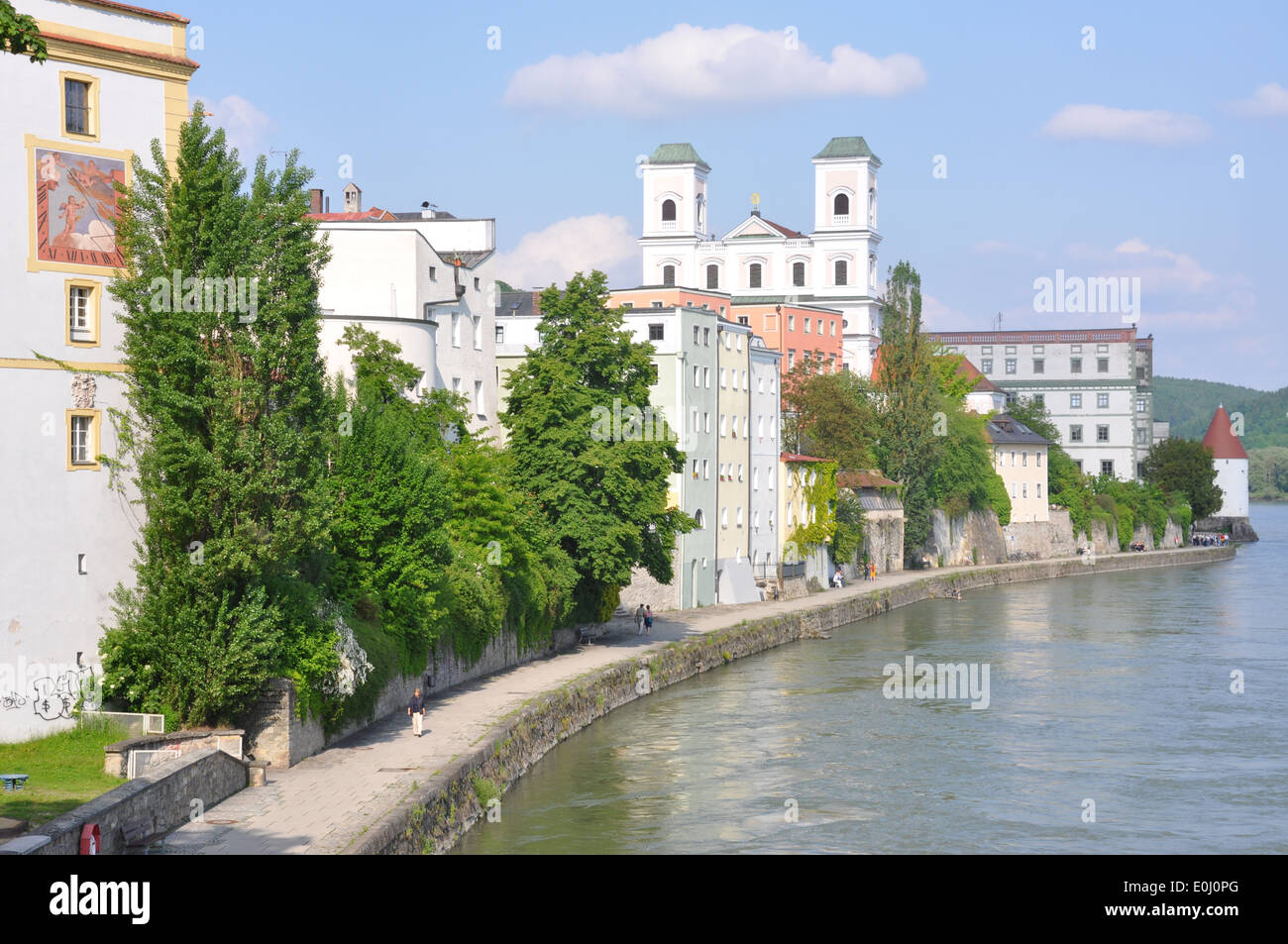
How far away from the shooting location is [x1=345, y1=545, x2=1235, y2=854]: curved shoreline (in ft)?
77.6

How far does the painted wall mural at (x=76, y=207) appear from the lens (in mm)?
26797

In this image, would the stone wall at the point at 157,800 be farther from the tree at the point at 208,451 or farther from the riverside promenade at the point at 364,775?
A: the tree at the point at 208,451

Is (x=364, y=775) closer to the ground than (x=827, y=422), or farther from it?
closer to the ground

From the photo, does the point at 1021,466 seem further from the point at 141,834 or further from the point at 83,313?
the point at 141,834

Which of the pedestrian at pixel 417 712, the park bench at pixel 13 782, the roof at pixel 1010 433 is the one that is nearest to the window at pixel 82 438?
the park bench at pixel 13 782

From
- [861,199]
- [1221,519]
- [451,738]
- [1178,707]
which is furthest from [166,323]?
[1221,519]

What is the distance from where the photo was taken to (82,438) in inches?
1072

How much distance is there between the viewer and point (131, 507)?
2770 cm

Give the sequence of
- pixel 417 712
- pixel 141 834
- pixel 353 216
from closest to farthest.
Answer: pixel 141 834 < pixel 417 712 < pixel 353 216

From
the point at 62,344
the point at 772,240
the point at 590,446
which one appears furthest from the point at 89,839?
the point at 772,240

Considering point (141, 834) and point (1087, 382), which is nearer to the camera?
point (141, 834)

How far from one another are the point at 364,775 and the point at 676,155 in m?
108

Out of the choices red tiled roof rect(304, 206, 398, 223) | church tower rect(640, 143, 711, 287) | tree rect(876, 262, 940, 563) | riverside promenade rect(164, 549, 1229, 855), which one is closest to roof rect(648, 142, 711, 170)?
church tower rect(640, 143, 711, 287)
